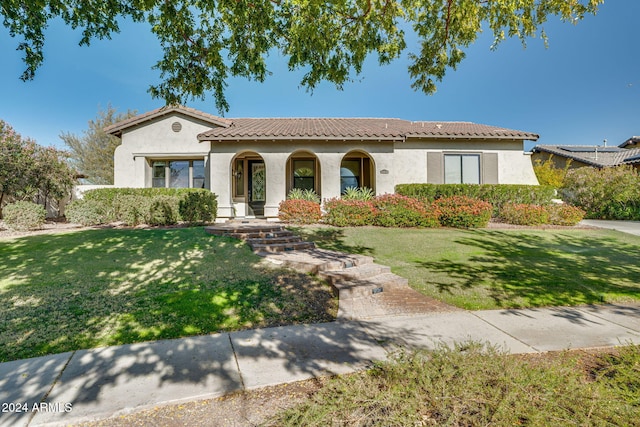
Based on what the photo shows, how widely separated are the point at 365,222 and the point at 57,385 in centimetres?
1018

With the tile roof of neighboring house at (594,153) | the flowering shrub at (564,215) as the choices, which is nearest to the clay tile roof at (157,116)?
the flowering shrub at (564,215)

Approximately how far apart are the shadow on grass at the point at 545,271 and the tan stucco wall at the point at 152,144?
554 inches

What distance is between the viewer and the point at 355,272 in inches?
237

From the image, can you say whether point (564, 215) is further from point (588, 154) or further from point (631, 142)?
point (631, 142)

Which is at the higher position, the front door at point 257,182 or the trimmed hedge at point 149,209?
the front door at point 257,182

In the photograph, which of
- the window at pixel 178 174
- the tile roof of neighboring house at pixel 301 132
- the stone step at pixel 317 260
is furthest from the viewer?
the window at pixel 178 174

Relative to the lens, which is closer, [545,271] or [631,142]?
[545,271]

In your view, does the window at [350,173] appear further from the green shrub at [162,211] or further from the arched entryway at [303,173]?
the green shrub at [162,211]

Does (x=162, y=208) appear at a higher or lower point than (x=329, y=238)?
higher

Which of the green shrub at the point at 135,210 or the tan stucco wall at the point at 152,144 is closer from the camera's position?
the green shrub at the point at 135,210

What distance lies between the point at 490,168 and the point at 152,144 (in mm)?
18257

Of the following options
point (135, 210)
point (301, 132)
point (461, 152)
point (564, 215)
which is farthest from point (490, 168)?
point (135, 210)

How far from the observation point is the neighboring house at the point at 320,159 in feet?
46.8

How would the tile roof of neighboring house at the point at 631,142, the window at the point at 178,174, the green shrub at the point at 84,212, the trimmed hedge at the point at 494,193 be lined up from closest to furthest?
the green shrub at the point at 84,212 → the trimmed hedge at the point at 494,193 → the window at the point at 178,174 → the tile roof of neighboring house at the point at 631,142
